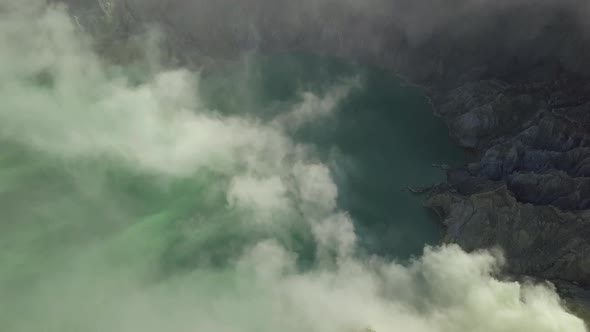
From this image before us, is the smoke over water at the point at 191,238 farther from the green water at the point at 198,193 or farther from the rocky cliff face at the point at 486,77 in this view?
the rocky cliff face at the point at 486,77

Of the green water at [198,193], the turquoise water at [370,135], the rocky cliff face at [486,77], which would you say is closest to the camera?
the green water at [198,193]

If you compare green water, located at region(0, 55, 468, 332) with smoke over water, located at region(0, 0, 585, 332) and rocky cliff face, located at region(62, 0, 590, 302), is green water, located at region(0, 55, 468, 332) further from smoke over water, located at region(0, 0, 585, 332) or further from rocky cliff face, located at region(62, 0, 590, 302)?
rocky cliff face, located at region(62, 0, 590, 302)

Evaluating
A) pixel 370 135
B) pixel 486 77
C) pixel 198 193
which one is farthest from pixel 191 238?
pixel 486 77

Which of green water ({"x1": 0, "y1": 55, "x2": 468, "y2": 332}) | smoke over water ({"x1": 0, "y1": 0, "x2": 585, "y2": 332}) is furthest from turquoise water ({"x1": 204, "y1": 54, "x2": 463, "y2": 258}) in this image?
smoke over water ({"x1": 0, "y1": 0, "x2": 585, "y2": 332})

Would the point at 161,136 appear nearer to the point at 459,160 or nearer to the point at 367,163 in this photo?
the point at 367,163

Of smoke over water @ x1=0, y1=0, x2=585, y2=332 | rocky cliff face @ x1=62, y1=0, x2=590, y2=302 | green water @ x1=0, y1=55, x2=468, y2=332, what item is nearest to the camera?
smoke over water @ x1=0, y1=0, x2=585, y2=332

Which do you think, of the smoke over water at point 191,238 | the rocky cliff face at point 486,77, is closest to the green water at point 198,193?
the smoke over water at point 191,238
